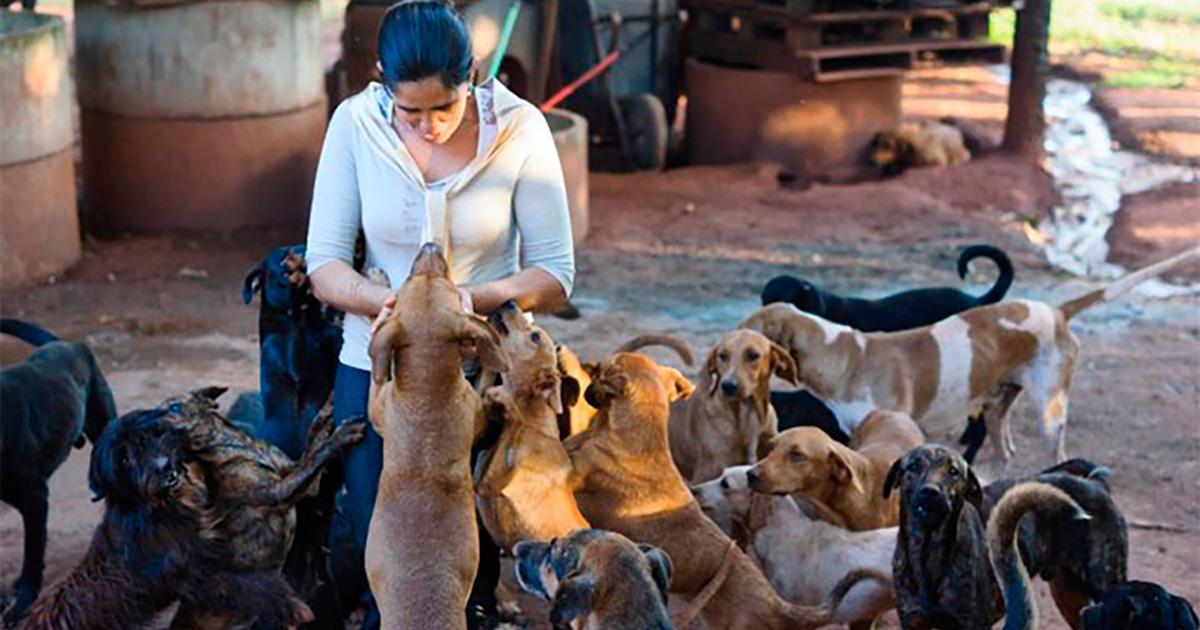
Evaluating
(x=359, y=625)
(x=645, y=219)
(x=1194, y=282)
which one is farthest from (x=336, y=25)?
(x=359, y=625)

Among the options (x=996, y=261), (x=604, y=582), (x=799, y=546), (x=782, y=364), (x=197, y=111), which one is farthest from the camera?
(x=197, y=111)

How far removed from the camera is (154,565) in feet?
16.9

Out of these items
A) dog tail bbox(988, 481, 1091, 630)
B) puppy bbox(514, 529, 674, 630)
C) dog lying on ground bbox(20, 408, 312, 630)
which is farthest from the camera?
dog tail bbox(988, 481, 1091, 630)

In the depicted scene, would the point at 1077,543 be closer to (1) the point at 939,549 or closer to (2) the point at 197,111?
(1) the point at 939,549

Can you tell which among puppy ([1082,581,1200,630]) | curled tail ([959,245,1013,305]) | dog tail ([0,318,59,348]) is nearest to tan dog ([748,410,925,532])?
puppy ([1082,581,1200,630])

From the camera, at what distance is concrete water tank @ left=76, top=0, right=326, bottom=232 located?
1288 centimetres

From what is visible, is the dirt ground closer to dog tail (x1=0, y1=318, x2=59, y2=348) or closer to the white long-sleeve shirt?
dog tail (x1=0, y1=318, x2=59, y2=348)

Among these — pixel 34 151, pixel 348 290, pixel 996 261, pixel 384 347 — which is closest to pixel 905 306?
pixel 996 261

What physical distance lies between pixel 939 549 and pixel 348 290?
6.96 ft

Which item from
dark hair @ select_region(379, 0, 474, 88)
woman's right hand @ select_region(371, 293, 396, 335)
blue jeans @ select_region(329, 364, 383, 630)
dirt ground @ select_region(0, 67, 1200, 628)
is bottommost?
dirt ground @ select_region(0, 67, 1200, 628)

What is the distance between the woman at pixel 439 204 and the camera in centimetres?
490

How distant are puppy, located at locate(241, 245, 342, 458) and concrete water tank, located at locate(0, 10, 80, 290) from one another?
5789 millimetres

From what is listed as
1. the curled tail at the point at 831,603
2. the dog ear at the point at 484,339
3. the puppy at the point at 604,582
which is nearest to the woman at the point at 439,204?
the dog ear at the point at 484,339

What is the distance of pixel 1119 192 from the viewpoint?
15.3 meters
